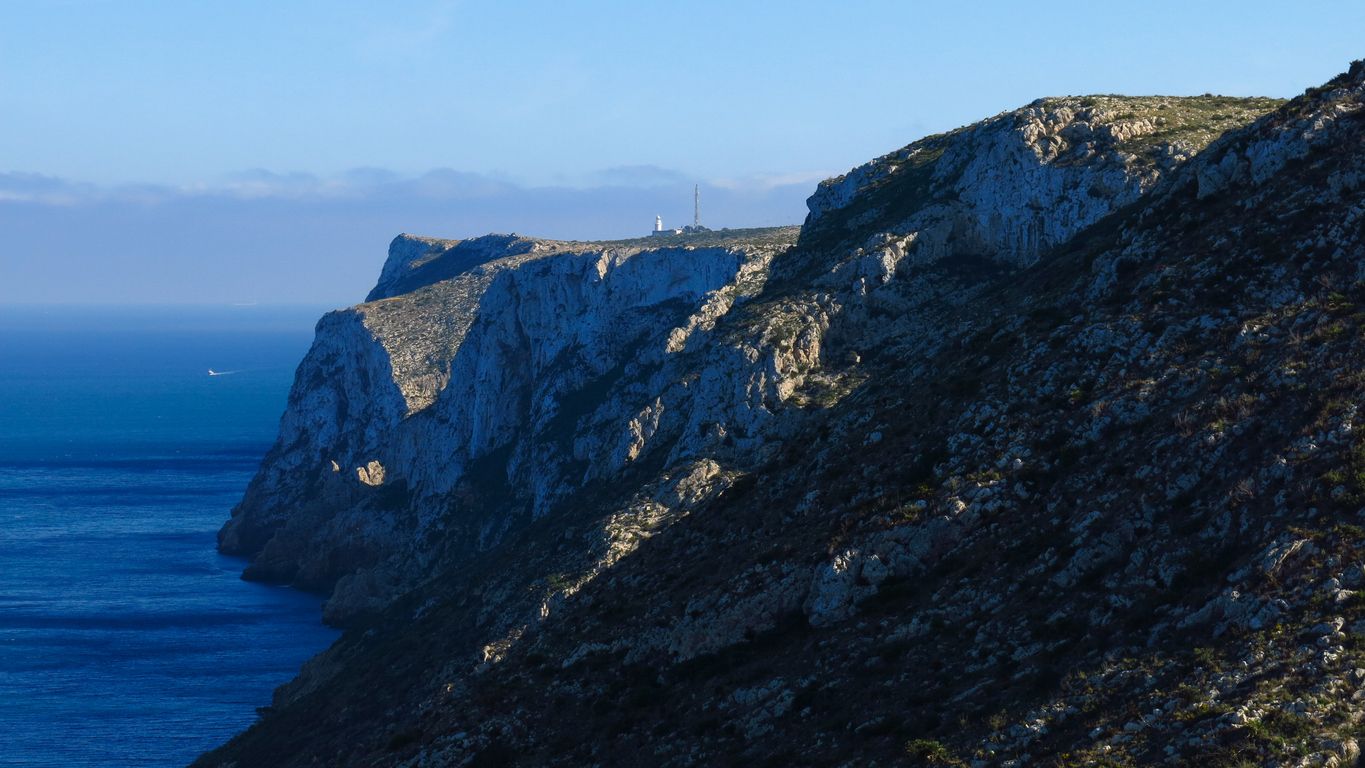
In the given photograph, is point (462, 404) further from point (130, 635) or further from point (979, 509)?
point (979, 509)

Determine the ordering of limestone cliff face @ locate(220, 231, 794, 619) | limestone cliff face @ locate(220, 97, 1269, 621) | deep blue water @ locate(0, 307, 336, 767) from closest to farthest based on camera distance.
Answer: limestone cliff face @ locate(220, 97, 1269, 621) → deep blue water @ locate(0, 307, 336, 767) → limestone cliff face @ locate(220, 231, 794, 619)

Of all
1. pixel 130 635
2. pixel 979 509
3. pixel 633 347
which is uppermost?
pixel 979 509

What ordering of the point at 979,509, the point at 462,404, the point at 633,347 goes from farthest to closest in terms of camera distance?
the point at 462,404 < the point at 633,347 < the point at 979,509

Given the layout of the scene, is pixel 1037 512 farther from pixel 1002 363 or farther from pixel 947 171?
pixel 947 171

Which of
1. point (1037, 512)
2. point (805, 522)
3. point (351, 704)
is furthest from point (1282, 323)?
point (351, 704)

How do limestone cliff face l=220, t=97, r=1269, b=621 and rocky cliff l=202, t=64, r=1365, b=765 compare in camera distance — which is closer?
rocky cliff l=202, t=64, r=1365, b=765

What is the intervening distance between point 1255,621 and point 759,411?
41.0 m

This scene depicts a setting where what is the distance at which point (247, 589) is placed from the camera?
14112 cm

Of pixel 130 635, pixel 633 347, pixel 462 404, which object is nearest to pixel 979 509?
pixel 633 347

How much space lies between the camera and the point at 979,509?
1422 inches

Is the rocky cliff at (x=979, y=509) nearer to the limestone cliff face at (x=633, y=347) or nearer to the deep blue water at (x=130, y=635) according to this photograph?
the limestone cliff face at (x=633, y=347)

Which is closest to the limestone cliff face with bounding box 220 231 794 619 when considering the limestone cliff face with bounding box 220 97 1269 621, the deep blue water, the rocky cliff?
the limestone cliff face with bounding box 220 97 1269 621

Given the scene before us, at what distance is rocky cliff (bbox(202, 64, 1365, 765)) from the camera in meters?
26.6

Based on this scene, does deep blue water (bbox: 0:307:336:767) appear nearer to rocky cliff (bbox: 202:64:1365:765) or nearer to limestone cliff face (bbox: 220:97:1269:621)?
limestone cliff face (bbox: 220:97:1269:621)
